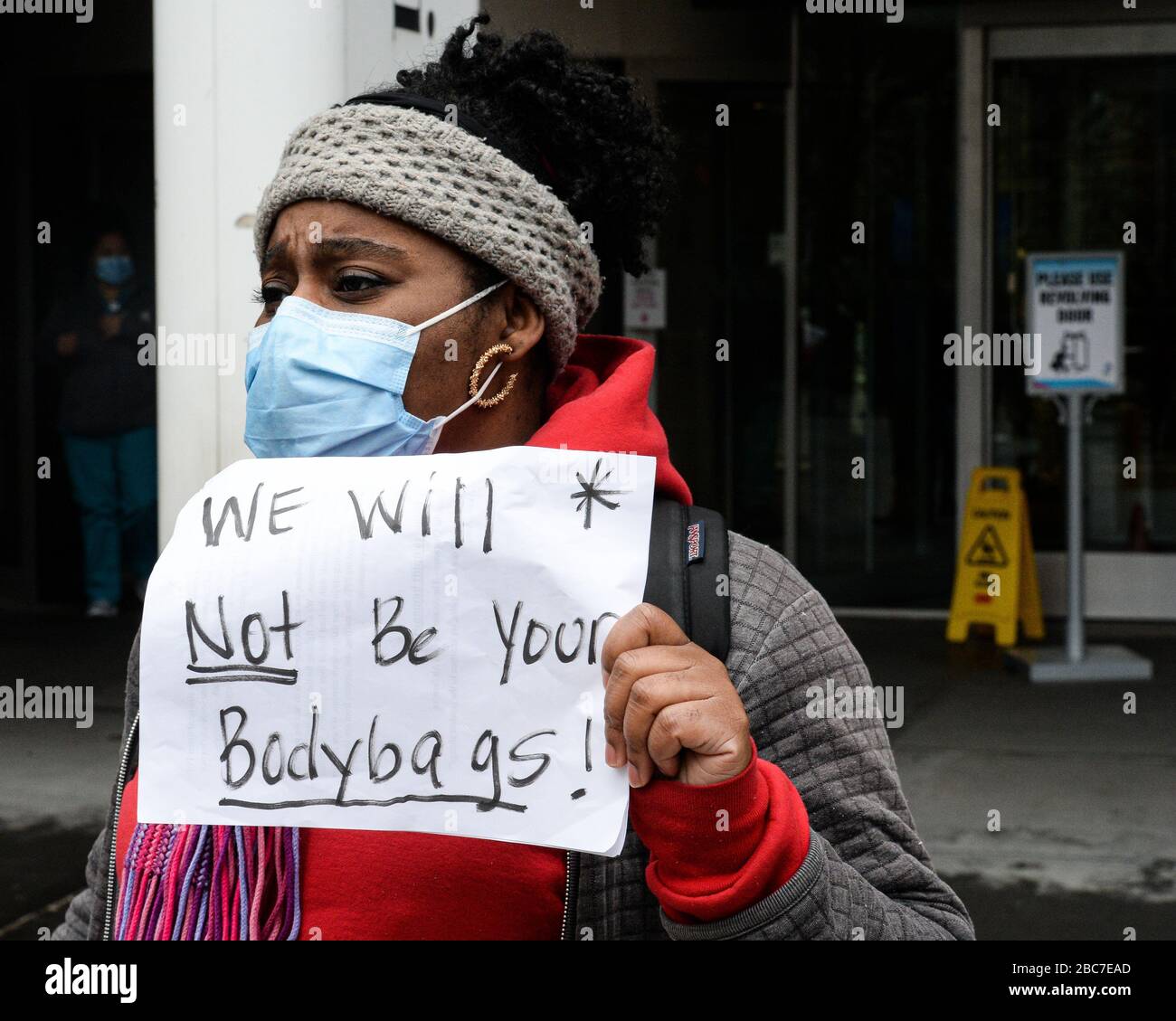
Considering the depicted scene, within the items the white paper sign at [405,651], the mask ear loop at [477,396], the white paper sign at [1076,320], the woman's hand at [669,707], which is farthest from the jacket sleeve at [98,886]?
the white paper sign at [1076,320]

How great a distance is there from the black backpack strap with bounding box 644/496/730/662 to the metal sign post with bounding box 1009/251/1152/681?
6440 millimetres

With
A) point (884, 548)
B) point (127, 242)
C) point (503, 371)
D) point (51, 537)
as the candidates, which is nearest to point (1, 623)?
point (51, 537)

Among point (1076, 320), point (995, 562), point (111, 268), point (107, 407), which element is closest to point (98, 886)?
point (1076, 320)

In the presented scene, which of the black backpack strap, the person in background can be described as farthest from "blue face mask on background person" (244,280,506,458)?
the person in background

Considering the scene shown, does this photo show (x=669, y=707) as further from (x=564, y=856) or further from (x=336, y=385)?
(x=336, y=385)

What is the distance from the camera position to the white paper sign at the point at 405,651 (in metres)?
1.41

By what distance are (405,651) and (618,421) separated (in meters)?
0.38

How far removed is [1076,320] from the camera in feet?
25.8

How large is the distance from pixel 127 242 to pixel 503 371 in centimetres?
830

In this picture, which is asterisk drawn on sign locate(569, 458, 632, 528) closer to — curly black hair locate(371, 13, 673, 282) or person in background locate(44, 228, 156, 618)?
curly black hair locate(371, 13, 673, 282)

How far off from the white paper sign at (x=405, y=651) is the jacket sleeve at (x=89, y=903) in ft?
1.02

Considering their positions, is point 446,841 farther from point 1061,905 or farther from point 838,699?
point 1061,905

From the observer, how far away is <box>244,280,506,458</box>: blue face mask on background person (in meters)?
1.71

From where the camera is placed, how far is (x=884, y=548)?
31.7 feet
